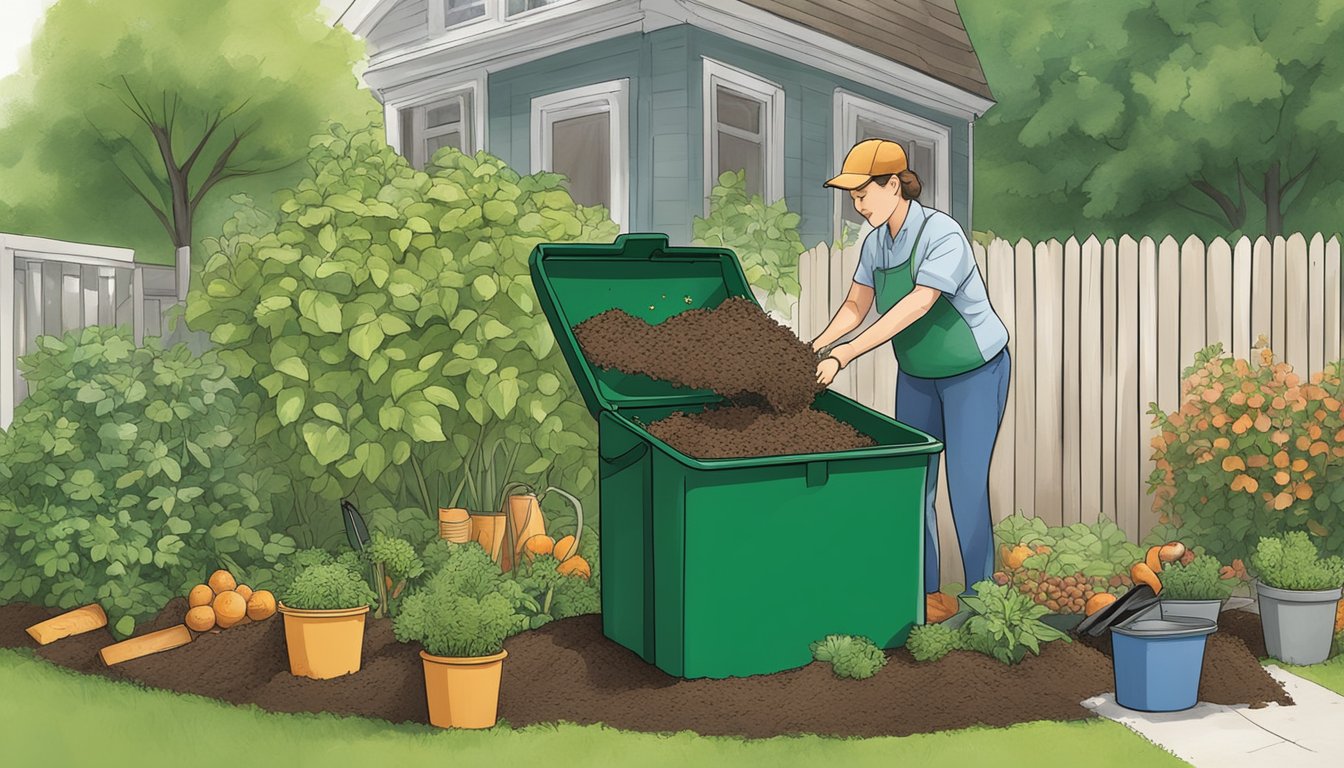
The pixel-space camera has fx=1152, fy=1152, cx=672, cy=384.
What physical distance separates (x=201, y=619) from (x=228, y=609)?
0.33ft

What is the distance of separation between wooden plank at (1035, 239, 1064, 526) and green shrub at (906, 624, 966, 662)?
1.88 meters

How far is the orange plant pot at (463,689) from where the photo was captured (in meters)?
3.49

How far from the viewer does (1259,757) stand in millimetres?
3338

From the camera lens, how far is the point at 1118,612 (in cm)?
412

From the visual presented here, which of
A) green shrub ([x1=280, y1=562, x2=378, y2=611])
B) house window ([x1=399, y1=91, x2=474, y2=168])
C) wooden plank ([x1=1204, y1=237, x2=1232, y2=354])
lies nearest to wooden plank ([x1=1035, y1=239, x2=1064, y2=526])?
wooden plank ([x1=1204, y1=237, x2=1232, y2=354])

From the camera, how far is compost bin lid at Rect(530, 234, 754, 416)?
160 inches

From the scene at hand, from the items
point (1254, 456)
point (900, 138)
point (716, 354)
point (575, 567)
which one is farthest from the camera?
point (900, 138)

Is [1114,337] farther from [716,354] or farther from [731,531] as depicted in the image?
[731,531]

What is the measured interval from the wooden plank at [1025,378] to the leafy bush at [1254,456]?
0.77 meters

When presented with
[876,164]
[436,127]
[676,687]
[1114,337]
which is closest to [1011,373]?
[1114,337]

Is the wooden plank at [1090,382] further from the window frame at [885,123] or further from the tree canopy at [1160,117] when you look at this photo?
the tree canopy at [1160,117]

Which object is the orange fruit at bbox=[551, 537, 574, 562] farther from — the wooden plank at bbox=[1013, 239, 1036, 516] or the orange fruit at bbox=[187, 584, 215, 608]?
the wooden plank at bbox=[1013, 239, 1036, 516]

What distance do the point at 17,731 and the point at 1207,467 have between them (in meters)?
4.51

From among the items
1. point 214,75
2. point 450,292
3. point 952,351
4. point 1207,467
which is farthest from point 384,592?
point 214,75
